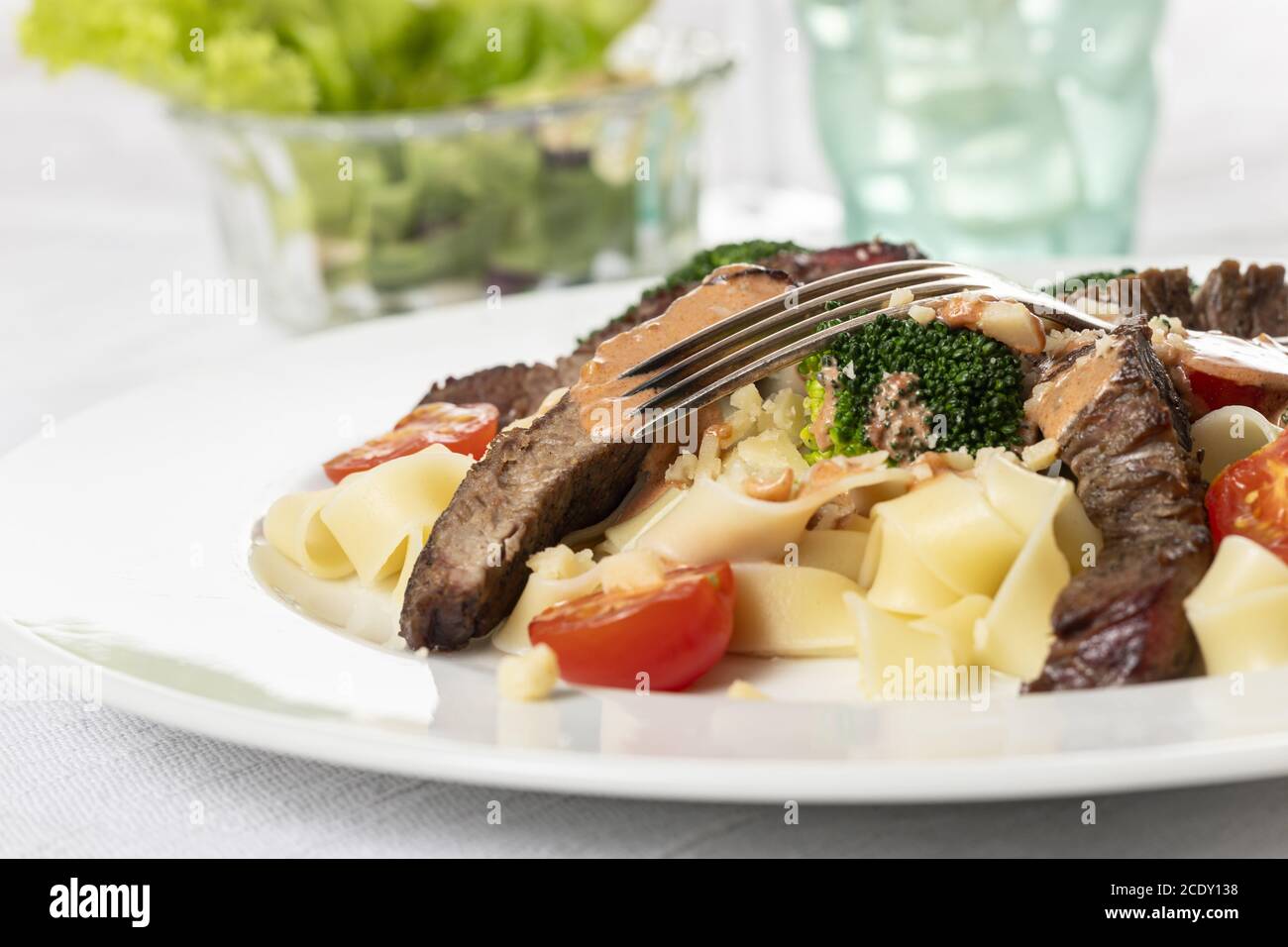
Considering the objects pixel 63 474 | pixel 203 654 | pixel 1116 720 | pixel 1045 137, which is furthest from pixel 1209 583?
pixel 1045 137

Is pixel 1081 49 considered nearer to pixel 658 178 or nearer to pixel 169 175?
pixel 658 178

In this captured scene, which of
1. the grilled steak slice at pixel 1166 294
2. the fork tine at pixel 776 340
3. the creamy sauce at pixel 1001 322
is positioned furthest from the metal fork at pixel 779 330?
the grilled steak slice at pixel 1166 294

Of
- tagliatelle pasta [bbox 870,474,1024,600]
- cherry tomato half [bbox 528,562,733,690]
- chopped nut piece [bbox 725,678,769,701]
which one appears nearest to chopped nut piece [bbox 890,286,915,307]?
tagliatelle pasta [bbox 870,474,1024,600]

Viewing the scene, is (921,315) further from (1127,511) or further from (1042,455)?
(1127,511)

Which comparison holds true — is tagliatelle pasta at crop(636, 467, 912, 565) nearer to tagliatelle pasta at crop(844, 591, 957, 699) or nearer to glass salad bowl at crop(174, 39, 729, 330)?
tagliatelle pasta at crop(844, 591, 957, 699)

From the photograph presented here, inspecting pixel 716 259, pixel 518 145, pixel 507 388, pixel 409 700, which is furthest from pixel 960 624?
pixel 518 145

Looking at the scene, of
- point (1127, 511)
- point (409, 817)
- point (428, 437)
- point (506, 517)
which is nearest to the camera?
point (409, 817)
